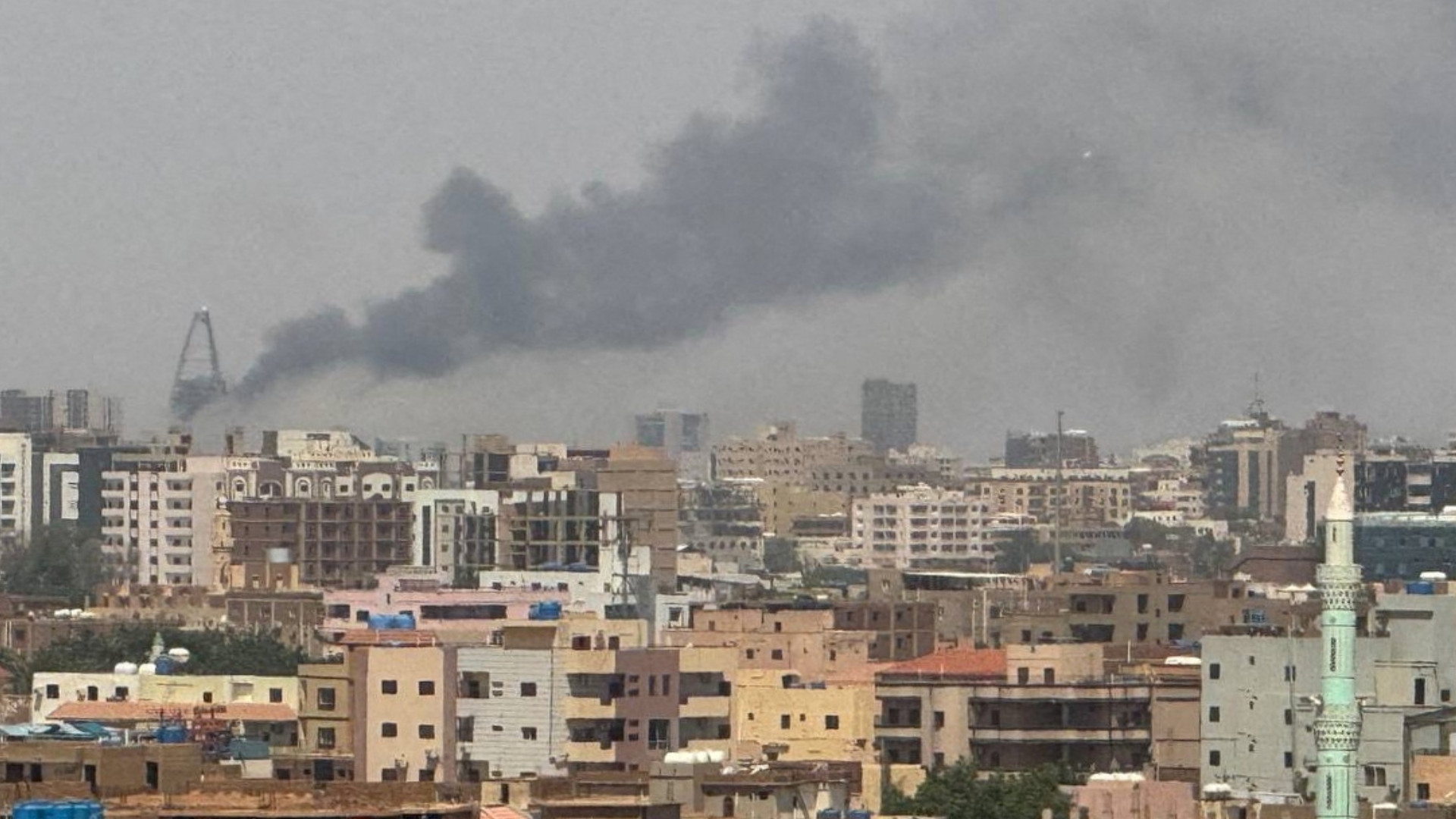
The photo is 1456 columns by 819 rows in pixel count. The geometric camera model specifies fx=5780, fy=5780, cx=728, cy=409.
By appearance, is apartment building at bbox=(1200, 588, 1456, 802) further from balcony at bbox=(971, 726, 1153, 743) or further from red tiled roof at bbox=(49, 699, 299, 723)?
red tiled roof at bbox=(49, 699, 299, 723)

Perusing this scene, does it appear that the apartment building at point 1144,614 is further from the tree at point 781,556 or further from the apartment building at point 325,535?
the tree at point 781,556

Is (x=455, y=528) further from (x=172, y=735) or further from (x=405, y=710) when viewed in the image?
(x=172, y=735)

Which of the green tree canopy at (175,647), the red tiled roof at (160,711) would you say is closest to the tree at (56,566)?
the green tree canopy at (175,647)

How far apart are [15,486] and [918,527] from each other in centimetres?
3394

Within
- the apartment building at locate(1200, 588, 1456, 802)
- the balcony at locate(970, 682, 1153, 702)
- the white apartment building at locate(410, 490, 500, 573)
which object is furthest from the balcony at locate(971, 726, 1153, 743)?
the white apartment building at locate(410, 490, 500, 573)

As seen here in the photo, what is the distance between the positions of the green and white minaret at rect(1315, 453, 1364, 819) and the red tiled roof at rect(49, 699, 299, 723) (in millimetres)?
13194

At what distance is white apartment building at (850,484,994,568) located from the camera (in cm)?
18988

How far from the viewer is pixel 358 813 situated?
130 ft

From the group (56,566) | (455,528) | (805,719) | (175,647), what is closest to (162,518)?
(56,566)

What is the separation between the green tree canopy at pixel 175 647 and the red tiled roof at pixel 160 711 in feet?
43.5

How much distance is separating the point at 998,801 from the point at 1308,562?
62561 mm

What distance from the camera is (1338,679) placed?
51.0 meters

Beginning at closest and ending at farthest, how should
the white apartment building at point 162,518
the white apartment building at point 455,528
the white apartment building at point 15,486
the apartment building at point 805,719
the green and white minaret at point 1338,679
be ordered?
A: the green and white minaret at point 1338,679, the apartment building at point 805,719, the white apartment building at point 455,528, the white apartment building at point 162,518, the white apartment building at point 15,486

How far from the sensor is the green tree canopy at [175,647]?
81750 mm
